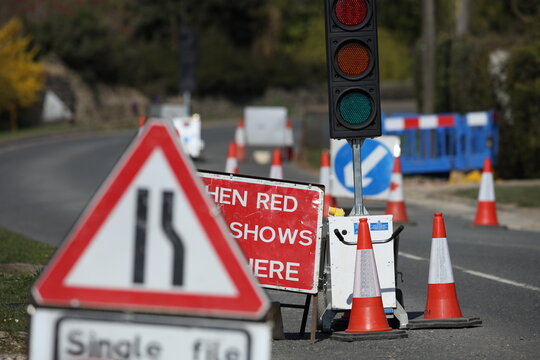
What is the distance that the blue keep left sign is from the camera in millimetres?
14648

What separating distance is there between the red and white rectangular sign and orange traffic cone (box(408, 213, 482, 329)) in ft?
3.24

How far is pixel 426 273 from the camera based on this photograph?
11328mm

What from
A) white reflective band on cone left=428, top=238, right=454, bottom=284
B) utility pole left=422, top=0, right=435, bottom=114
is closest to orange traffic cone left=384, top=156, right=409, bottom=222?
white reflective band on cone left=428, top=238, right=454, bottom=284

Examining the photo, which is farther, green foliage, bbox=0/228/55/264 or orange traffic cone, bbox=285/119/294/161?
orange traffic cone, bbox=285/119/294/161

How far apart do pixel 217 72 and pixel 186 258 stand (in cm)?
6819

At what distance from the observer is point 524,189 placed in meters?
20.5

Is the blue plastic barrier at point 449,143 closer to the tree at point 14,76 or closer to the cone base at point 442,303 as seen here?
the cone base at point 442,303

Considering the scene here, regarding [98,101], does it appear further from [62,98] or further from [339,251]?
[339,251]

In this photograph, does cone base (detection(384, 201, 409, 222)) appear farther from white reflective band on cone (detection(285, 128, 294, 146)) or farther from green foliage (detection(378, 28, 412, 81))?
green foliage (detection(378, 28, 412, 81))

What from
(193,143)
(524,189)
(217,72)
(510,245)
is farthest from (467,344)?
(217,72)

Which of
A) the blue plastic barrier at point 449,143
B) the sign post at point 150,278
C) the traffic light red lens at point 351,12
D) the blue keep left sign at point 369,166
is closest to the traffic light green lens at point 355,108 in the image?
the traffic light red lens at point 351,12

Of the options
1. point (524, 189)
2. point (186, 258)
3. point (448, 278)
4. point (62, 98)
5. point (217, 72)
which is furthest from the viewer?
point (217, 72)

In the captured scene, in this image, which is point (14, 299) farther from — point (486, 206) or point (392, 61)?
point (392, 61)

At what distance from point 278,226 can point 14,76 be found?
42.5m
